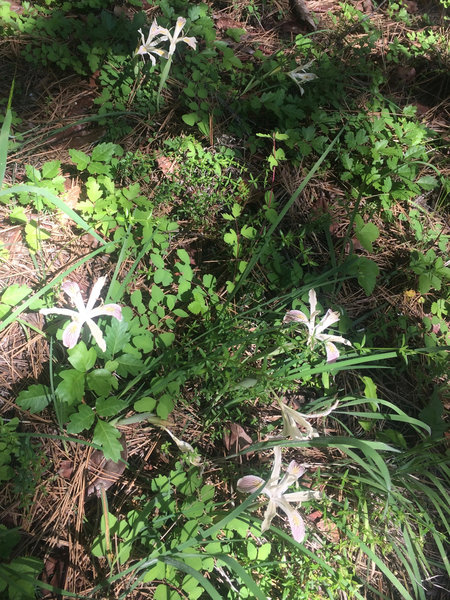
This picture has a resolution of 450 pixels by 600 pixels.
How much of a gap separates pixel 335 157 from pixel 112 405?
5.99 feet

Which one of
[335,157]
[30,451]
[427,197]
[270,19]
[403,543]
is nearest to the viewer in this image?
[30,451]

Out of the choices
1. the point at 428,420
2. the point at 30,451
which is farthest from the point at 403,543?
the point at 30,451

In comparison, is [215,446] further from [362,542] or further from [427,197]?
[427,197]

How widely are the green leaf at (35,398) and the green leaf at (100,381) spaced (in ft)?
0.50

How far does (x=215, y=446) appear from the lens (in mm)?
1751

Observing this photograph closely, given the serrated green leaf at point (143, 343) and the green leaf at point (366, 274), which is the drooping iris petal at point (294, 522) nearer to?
the serrated green leaf at point (143, 343)

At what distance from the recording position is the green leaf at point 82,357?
1.48 meters

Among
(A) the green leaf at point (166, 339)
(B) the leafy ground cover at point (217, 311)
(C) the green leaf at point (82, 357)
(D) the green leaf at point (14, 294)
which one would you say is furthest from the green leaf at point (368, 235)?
(D) the green leaf at point (14, 294)

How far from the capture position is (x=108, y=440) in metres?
1.44

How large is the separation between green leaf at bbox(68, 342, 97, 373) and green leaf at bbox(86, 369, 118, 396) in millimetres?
32

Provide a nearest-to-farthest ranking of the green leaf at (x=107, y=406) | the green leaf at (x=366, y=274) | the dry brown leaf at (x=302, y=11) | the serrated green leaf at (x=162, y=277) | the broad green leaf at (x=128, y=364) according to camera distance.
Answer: the green leaf at (x=107, y=406) < the broad green leaf at (x=128, y=364) < the serrated green leaf at (x=162, y=277) < the green leaf at (x=366, y=274) < the dry brown leaf at (x=302, y=11)

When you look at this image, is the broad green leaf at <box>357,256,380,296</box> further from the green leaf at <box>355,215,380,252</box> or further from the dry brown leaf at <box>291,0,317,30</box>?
the dry brown leaf at <box>291,0,317,30</box>

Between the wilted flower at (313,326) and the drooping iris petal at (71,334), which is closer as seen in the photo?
the drooping iris petal at (71,334)

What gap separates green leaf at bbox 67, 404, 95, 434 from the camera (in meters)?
1.42
